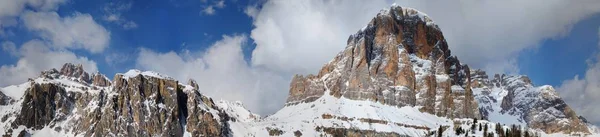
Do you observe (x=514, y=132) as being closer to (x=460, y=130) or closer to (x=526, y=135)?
(x=526, y=135)

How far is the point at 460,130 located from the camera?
18062 cm

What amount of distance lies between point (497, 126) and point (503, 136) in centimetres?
1137

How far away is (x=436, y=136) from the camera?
19912 centimetres

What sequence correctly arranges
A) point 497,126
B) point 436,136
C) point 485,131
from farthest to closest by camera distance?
point 436,136 < point 497,126 < point 485,131

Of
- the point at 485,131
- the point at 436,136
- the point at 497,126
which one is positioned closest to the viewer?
the point at 485,131

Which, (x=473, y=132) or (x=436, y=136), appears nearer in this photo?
(x=473, y=132)

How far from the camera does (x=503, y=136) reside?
175000 mm

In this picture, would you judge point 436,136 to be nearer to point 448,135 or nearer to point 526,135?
point 448,135

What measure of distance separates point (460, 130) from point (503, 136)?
37.4ft

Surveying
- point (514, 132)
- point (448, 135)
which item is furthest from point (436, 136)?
point (514, 132)

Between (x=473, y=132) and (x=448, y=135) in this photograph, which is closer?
(x=473, y=132)

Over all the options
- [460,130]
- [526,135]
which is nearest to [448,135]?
[460,130]

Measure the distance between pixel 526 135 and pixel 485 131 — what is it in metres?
25.1

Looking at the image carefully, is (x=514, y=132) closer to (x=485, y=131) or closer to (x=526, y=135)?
(x=526, y=135)
